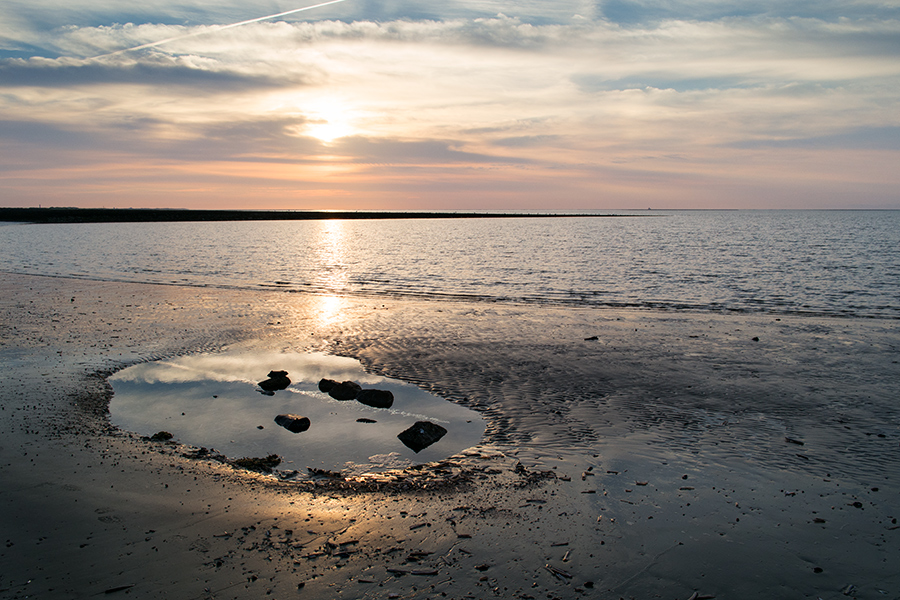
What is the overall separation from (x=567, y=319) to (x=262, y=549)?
1748 centimetres

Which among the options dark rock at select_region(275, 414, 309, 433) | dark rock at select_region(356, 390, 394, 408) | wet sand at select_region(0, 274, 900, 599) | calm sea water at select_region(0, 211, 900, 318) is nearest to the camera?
wet sand at select_region(0, 274, 900, 599)

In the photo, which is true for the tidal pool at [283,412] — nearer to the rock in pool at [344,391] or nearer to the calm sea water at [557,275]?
the rock in pool at [344,391]

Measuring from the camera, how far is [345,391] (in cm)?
1174

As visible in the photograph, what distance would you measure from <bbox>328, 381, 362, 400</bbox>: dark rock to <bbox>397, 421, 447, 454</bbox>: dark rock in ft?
8.52

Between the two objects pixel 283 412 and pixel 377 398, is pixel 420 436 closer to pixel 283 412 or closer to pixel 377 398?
pixel 377 398

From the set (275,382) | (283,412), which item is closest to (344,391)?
(283,412)

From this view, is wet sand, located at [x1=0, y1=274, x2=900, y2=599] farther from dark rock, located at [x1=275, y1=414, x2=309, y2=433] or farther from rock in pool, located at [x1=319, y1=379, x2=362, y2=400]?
rock in pool, located at [x1=319, y1=379, x2=362, y2=400]

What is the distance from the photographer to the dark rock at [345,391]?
11.7 metres

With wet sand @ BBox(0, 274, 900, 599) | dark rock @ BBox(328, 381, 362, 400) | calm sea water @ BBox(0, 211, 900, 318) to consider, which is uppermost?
calm sea water @ BBox(0, 211, 900, 318)

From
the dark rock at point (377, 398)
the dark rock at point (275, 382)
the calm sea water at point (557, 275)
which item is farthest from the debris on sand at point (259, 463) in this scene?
the calm sea water at point (557, 275)

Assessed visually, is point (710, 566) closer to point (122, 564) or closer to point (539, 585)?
point (539, 585)

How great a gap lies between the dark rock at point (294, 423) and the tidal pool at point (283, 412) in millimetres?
89

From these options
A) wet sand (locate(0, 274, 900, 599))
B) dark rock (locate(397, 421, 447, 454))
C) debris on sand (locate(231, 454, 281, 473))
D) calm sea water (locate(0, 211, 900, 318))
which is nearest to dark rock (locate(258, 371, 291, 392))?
wet sand (locate(0, 274, 900, 599))

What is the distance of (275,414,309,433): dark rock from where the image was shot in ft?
32.1
